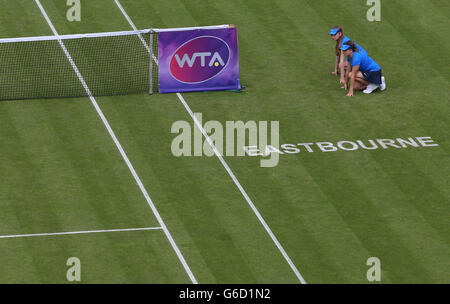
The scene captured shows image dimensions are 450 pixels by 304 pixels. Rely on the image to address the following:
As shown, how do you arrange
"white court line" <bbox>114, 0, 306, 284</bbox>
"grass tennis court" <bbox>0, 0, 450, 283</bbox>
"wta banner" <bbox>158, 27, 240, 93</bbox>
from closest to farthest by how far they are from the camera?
"white court line" <bbox>114, 0, 306, 284</bbox>
"grass tennis court" <bbox>0, 0, 450, 283</bbox>
"wta banner" <bbox>158, 27, 240, 93</bbox>

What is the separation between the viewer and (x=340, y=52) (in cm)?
3591

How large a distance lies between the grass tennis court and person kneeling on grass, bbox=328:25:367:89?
14.3 inches

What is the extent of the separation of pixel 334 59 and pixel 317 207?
906 centimetres

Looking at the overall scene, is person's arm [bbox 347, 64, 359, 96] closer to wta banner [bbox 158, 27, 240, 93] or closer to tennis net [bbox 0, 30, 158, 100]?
wta banner [bbox 158, 27, 240, 93]

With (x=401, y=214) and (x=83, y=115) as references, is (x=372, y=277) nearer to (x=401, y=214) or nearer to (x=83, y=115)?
(x=401, y=214)

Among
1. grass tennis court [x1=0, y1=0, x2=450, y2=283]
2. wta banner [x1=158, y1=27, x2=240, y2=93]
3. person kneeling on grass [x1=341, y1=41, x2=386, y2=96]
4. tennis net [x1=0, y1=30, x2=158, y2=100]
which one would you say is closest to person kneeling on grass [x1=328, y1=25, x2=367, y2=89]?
person kneeling on grass [x1=341, y1=41, x2=386, y2=96]

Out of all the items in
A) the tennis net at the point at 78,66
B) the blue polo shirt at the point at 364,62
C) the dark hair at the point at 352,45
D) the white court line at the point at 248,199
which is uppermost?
the dark hair at the point at 352,45

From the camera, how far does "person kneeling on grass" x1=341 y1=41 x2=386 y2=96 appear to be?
114 feet

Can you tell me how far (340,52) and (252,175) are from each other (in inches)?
262

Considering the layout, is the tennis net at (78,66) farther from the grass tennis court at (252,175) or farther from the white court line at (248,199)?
the white court line at (248,199)

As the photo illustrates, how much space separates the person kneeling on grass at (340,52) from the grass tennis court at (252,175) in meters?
0.36

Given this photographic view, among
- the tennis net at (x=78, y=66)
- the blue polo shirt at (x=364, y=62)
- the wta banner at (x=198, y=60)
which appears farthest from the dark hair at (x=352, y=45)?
the tennis net at (x=78, y=66)

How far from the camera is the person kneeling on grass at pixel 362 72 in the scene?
34.8 m
